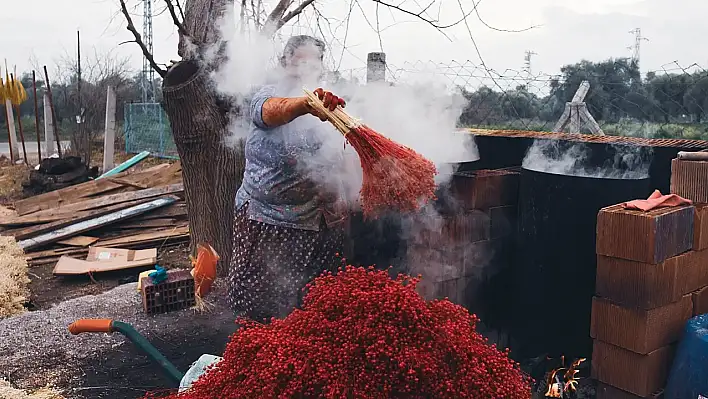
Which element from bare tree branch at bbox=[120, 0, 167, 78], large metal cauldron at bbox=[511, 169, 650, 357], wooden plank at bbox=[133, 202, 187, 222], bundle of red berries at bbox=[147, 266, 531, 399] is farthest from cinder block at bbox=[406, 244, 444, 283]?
wooden plank at bbox=[133, 202, 187, 222]

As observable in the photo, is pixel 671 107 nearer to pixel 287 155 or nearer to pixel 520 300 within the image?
pixel 520 300

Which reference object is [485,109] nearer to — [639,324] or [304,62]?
[304,62]

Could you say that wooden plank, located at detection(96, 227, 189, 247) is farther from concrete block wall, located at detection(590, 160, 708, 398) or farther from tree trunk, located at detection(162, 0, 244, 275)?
concrete block wall, located at detection(590, 160, 708, 398)

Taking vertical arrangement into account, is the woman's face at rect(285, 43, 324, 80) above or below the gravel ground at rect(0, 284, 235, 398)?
above

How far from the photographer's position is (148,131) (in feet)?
57.5

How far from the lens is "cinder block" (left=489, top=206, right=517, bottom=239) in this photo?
3641 mm

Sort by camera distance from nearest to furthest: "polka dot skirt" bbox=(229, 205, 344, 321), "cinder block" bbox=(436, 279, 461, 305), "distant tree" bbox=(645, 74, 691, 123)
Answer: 1. "polka dot skirt" bbox=(229, 205, 344, 321)
2. "cinder block" bbox=(436, 279, 461, 305)
3. "distant tree" bbox=(645, 74, 691, 123)

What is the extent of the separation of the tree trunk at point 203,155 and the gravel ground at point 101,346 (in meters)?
0.95

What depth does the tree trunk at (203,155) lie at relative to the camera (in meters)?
5.53

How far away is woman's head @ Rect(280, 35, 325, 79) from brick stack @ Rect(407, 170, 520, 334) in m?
1.04

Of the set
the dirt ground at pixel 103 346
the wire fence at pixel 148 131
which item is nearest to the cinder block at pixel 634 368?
the dirt ground at pixel 103 346

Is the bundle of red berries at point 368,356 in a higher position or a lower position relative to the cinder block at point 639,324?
higher

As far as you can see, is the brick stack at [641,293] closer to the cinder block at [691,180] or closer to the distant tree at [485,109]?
the cinder block at [691,180]

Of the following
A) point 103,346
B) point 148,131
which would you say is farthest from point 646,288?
point 148,131
